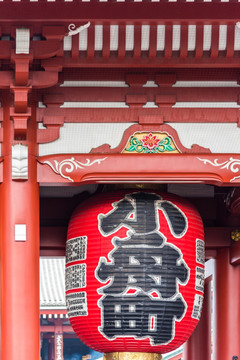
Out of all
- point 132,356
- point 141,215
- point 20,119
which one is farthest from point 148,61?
point 132,356

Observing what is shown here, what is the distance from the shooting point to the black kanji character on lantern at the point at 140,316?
1225cm

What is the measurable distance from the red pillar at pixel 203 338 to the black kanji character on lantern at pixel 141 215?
298 centimetres

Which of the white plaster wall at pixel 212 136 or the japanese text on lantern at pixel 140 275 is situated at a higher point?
the white plaster wall at pixel 212 136

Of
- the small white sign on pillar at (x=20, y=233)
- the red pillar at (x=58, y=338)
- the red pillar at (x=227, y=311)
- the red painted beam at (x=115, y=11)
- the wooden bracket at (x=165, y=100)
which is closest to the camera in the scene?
the red painted beam at (x=115, y=11)

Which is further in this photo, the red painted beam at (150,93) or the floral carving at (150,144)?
the red painted beam at (150,93)

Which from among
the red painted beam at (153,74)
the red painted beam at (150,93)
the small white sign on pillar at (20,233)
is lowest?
the small white sign on pillar at (20,233)

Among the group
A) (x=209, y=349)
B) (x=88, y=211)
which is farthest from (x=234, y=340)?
(x=88, y=211)

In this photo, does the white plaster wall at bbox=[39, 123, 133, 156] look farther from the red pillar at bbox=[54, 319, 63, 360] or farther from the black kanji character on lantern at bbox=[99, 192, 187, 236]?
the red pillar at bbox=[54, 319, 63, 360]

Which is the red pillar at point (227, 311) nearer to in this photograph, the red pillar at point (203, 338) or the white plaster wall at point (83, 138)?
the red pillar at point (203, 338)

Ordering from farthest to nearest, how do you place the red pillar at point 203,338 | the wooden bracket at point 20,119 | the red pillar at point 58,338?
the red pillar at point 58,338 → the red pillar at point 203,338 → the wooden bracket at point 20,119

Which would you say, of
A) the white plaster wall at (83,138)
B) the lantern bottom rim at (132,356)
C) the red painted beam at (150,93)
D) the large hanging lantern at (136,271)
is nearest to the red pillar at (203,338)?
the large hanging lantern at (136,271)

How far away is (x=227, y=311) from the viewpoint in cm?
1374

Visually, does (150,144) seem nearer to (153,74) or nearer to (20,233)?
(153,74)

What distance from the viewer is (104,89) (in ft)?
39.0
